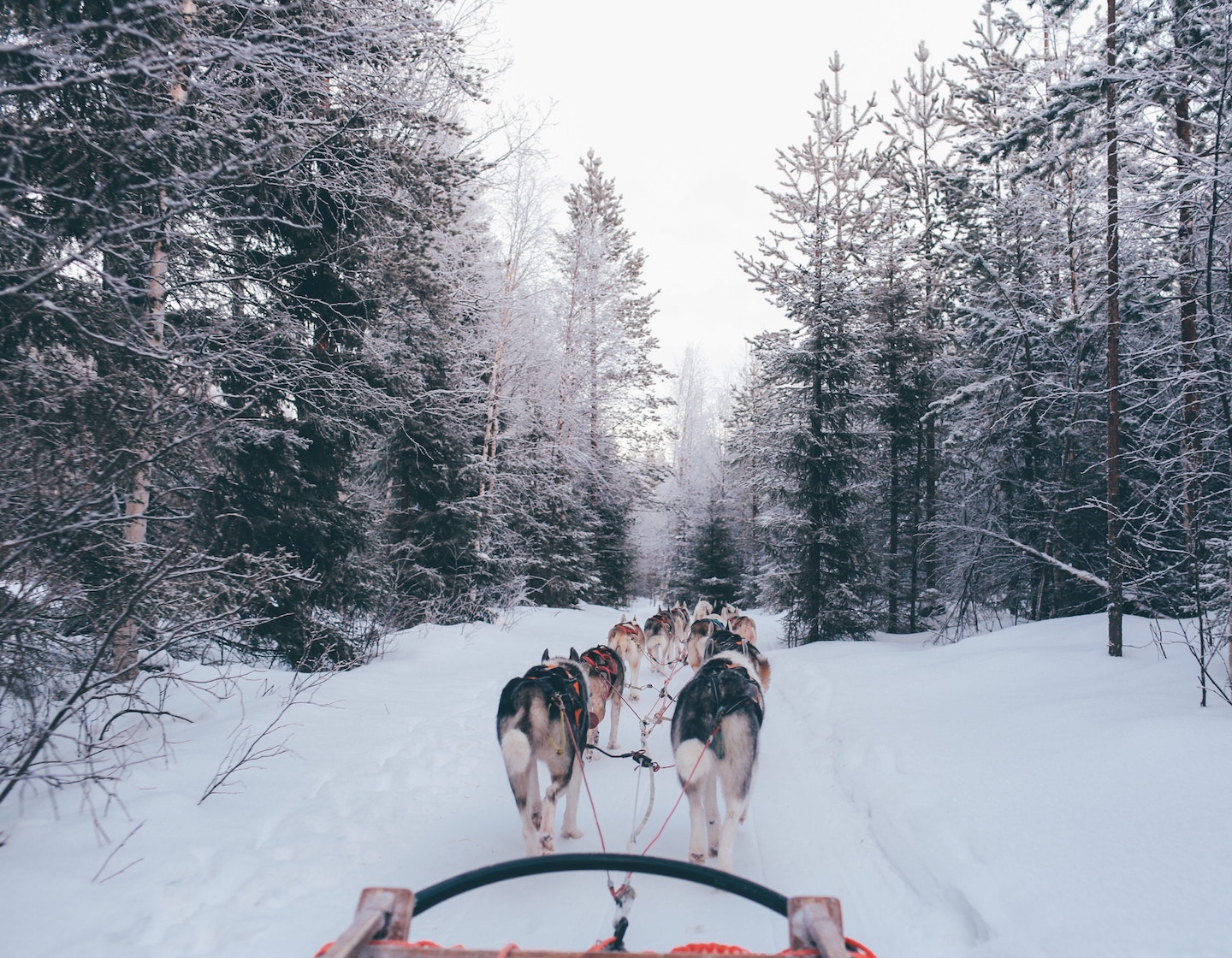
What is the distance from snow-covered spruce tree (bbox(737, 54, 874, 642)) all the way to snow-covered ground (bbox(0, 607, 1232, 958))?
8.19 meters

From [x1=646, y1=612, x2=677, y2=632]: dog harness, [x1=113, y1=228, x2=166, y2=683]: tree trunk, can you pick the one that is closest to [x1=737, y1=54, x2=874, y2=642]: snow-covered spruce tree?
[x1=646, y1=612, x2=677, y2=632]: dog harness

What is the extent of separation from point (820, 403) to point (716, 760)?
12.8m

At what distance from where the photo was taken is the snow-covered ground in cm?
283

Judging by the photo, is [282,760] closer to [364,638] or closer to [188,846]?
[188,846]

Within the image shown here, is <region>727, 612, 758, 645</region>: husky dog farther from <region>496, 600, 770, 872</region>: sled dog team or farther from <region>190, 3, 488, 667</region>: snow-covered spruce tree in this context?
<region>496, 600, 770, 872</region>: sled dog team

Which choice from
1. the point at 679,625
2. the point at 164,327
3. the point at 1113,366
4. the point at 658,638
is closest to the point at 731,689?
the point at 164,327

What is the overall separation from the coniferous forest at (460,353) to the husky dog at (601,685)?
10.0 feet

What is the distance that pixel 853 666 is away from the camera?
32.5 feet

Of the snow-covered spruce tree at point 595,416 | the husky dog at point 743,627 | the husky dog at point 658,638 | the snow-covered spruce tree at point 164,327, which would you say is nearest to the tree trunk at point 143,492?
the snow-covered spruce tree at point 164,327

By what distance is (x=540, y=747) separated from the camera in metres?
3.80

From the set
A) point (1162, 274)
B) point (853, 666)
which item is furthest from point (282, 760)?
point (1162, 274)

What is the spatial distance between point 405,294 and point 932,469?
15.1m

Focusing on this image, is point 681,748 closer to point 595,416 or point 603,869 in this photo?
point 603,869

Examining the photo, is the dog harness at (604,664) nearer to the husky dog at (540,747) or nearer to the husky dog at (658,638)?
the husky dog at (540,747)
